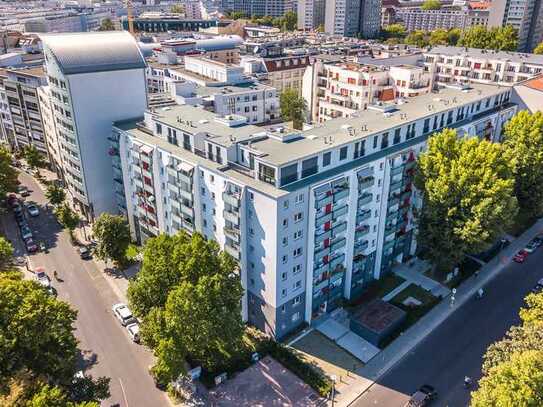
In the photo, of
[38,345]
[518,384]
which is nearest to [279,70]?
[38,345]

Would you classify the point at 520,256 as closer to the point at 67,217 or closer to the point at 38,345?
the point at 38,345

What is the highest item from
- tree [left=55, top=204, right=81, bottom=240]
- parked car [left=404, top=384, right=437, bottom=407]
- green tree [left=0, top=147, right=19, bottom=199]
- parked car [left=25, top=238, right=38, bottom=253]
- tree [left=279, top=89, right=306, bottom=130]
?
tree [left=279, top=89, right=306, bottom=130]

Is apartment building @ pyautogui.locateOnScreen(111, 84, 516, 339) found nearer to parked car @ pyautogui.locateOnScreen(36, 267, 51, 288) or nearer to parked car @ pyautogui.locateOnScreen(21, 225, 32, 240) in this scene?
parked car @ pyautogui.locateOnScreen(36, 267, 51, 288)

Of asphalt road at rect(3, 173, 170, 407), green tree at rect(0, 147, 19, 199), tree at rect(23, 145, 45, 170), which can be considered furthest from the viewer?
tree at rect(23, 145, 45, 170)

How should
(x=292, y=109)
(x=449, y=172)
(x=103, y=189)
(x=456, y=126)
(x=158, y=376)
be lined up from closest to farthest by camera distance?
(x=158, y=376) < (x=449, y=172) < (x=456, y=126) < (x=103, y=189) < (x=292, y=109)

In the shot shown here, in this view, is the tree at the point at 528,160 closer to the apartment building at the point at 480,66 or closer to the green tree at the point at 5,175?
the apartment building at the point at 480,66

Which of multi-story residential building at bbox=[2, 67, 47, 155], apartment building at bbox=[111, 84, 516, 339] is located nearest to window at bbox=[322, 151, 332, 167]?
apartment building at bbox=[111, 84, 516, 339]

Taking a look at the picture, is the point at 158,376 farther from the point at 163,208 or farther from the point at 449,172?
the point at 449,172

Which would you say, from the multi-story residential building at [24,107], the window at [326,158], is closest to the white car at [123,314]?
the window at [326,158]

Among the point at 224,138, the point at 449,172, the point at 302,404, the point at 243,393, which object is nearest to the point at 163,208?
the point at 224,138
